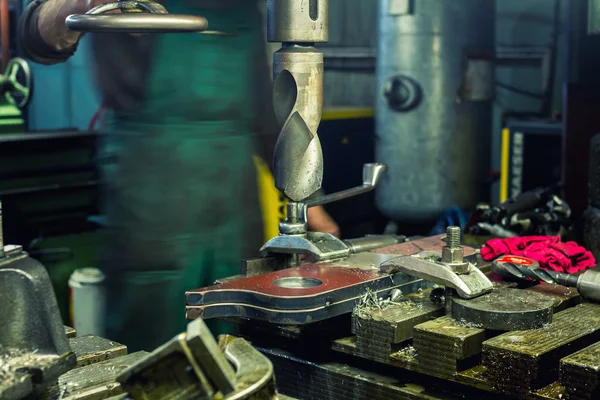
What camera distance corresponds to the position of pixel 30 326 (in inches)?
37.2

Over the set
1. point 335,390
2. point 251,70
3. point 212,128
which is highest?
point 251,70

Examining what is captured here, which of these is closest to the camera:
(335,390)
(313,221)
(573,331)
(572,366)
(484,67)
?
(572,366)

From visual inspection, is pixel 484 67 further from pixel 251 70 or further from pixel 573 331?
pixel 573 331

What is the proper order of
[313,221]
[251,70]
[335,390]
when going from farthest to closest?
[251,70], [313,221], [335,390]

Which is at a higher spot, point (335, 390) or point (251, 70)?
point (251, 70)

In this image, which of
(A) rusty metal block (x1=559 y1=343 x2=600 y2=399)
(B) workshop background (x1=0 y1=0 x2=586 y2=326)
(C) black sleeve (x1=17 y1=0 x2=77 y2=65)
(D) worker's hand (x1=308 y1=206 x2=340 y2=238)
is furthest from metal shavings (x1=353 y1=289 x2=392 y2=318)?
(B) workshop background (x1=0 y1=0 x2=586 y2=326)

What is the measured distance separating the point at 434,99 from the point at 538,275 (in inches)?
97.6

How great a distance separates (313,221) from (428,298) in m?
0.64

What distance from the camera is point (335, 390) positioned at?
135 cm

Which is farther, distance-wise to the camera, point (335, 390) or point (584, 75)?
point (584, 75)

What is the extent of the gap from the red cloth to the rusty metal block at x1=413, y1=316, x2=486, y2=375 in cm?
41

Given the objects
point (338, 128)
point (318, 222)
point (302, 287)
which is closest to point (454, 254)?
point (302, 287)

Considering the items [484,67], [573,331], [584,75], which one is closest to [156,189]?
[573,331]

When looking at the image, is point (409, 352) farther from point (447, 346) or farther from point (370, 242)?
point (370, 242)
